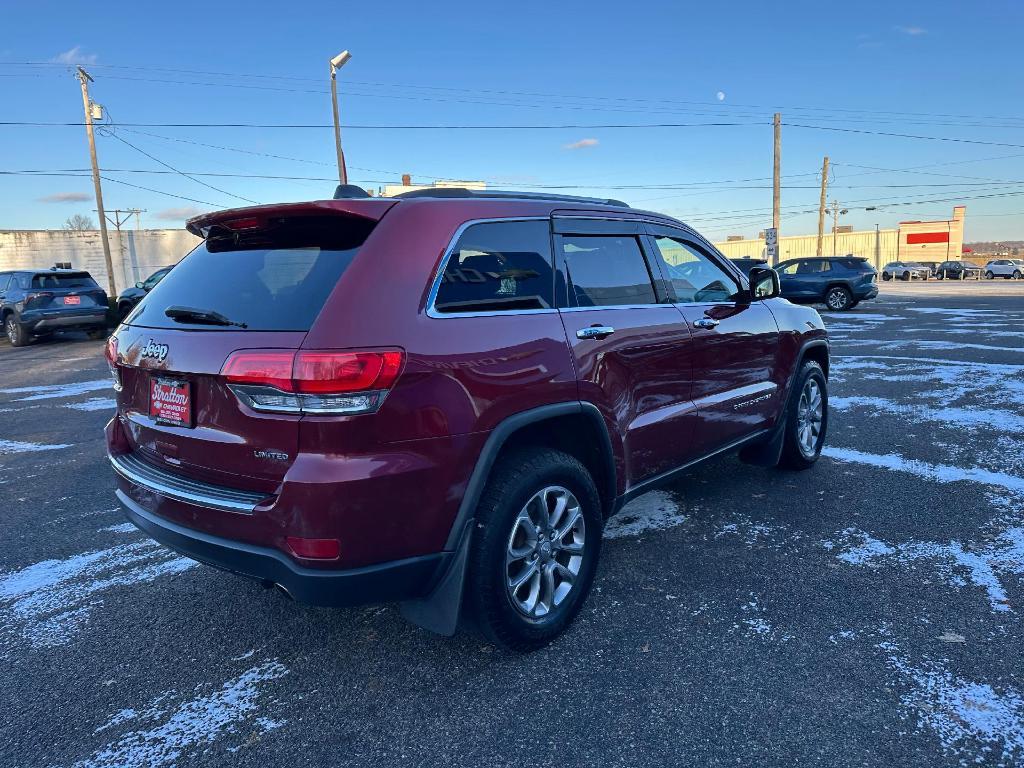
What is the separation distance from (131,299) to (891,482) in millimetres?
18798

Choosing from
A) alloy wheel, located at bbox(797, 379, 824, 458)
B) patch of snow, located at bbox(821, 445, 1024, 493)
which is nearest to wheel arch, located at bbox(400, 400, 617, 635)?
alloy wheel, located at bbox(797, 379, 824, 458)

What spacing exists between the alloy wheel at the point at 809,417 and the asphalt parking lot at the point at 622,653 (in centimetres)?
Result: 37

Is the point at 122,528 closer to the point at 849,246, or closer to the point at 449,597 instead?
the point at 449,597

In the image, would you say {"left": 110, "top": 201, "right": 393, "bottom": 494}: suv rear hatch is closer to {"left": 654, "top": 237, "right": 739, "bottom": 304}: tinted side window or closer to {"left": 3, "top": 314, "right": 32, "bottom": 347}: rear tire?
{"left": 654, "top": 237, "right": 739, "bottom": 304}: tinted side window

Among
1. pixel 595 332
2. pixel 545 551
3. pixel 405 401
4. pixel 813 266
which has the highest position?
pixel 813 266

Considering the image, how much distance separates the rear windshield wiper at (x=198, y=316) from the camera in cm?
252

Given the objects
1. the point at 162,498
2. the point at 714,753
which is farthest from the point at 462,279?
the point at 714,753

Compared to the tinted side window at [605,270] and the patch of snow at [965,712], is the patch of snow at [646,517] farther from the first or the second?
the patch of snow at [965,712]

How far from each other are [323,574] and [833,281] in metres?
22.1

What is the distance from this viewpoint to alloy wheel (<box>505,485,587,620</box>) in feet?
9.07

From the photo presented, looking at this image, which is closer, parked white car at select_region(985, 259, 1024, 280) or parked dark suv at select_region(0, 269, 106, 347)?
parked dark suv at select_region(0, 269, 106, 347)

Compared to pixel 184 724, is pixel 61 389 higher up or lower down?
higher up

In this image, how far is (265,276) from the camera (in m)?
2.61

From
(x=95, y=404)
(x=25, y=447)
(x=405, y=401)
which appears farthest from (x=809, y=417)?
(x=95, y=404)
